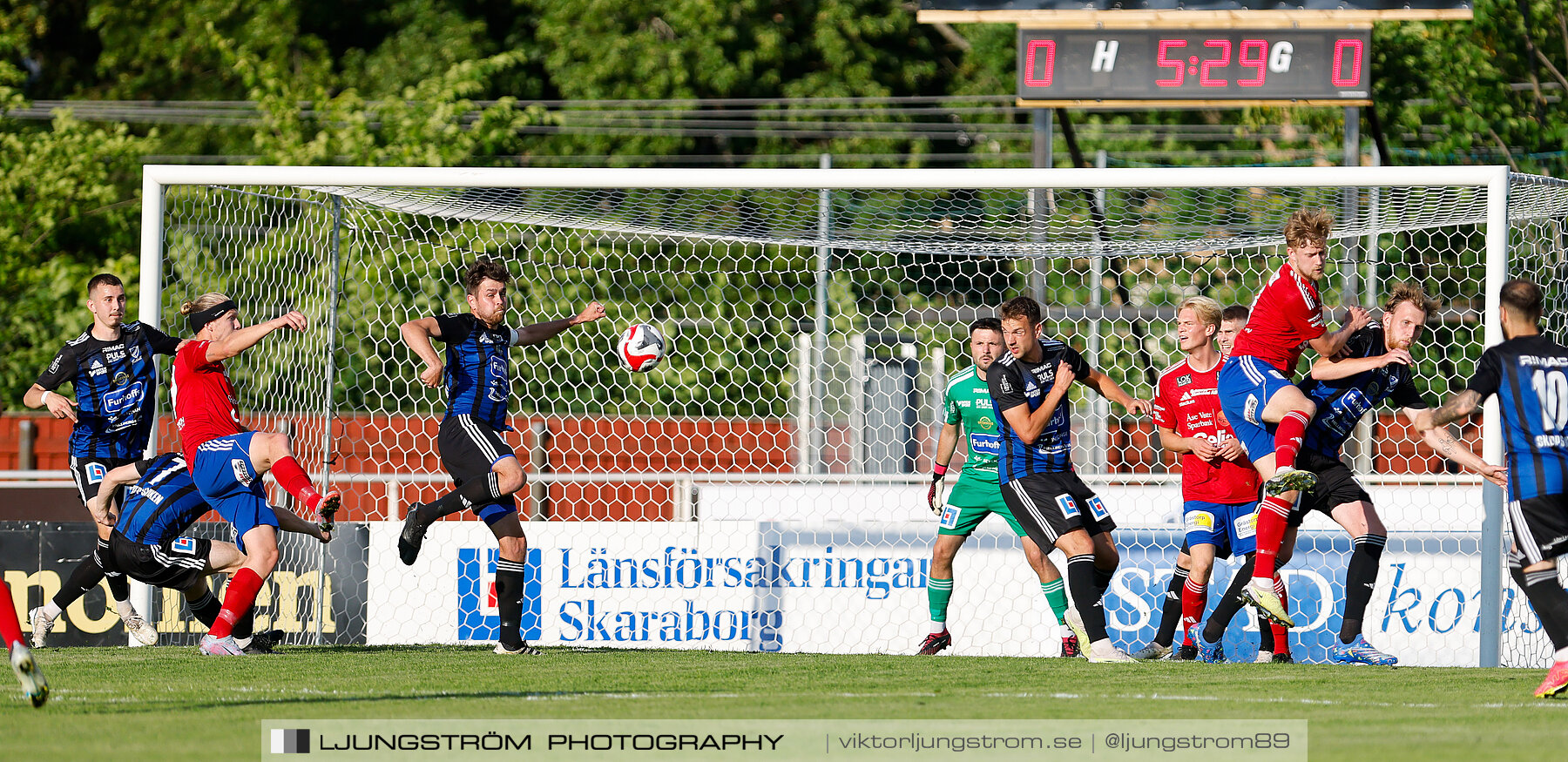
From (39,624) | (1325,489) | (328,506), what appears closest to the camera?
(328,506)

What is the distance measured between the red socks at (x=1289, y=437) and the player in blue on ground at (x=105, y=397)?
5409mm

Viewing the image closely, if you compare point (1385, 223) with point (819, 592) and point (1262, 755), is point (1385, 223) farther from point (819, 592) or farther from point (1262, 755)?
point (1262, 755)

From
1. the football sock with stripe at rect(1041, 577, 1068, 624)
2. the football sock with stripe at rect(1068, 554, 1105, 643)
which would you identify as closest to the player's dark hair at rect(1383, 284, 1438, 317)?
the football sock with stripe at rect(1068, 554, 1105, 643)

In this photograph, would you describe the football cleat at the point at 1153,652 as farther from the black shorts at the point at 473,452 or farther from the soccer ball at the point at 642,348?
the black shorts at the point at 473,452

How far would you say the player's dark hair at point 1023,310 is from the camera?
7273 mm

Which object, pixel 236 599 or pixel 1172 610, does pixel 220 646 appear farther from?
pixel 1172 610

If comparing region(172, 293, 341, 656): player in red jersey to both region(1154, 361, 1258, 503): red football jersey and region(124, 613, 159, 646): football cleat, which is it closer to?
region(124, 613, 159, 646): football cleat

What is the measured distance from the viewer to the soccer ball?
802 centimetres

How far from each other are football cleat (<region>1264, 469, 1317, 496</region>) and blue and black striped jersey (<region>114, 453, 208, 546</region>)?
16.0 feet

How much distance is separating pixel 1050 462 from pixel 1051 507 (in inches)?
10.6

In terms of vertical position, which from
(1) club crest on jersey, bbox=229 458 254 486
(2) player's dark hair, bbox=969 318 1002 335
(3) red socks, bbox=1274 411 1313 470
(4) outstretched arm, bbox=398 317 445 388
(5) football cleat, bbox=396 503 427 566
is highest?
(2) player's dark hair, bbox=969 318 1002 335

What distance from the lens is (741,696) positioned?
552 centimetres

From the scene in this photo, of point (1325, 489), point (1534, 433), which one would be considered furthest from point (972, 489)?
point (1534, 433)

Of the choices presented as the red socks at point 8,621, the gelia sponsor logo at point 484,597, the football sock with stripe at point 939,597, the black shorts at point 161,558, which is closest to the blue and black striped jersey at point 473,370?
the black shorts at point 161,558
